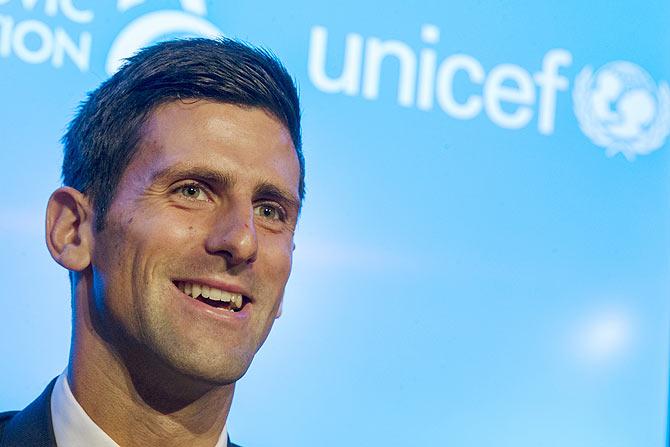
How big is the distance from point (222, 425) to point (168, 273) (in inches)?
11.8

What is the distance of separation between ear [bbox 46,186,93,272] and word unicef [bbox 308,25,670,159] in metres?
0.88

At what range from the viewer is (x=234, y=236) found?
4.89 feet

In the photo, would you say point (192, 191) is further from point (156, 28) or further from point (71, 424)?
point (156, 28)

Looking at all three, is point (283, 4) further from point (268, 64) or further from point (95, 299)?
point (95, 299)

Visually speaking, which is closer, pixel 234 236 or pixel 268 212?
pixel 234 236

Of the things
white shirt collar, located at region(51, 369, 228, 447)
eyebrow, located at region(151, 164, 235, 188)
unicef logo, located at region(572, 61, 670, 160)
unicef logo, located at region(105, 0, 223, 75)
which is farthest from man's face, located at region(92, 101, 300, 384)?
unicef logo, located at region(572, 61, 670, 160)

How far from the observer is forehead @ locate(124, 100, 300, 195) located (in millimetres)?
1562

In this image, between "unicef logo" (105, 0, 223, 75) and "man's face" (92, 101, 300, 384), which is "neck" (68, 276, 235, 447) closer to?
"man's face" (92, 101, 300, 384)

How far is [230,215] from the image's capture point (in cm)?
153

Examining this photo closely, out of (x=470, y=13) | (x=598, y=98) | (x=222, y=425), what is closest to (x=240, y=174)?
(x=222, y=425)

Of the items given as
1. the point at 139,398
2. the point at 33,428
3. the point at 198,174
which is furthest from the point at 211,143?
the point at 33,428

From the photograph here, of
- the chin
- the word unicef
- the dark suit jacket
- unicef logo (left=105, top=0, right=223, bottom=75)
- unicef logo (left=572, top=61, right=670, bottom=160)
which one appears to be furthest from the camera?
unicef logo (left=572, top=61, right=670, bottom=160)

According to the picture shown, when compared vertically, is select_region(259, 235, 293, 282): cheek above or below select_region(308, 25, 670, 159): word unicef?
below

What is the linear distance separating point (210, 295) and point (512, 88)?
1.27 metres
